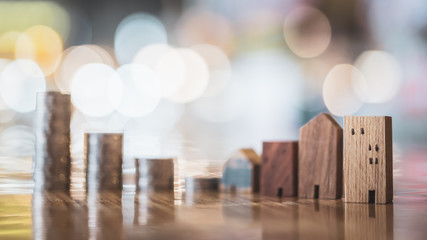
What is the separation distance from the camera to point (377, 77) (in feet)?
34.0

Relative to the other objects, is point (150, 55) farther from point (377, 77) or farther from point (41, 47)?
point (377, 77)

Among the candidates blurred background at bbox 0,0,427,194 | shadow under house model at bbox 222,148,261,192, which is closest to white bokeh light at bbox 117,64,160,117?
blurred background at bbox 0,0,427,194

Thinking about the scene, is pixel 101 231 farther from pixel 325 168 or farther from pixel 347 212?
pixel 325 168

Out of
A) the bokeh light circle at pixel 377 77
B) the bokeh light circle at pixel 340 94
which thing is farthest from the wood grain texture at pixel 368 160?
the bokeh light circle at pixel 340 94

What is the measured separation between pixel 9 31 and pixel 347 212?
39.2ft

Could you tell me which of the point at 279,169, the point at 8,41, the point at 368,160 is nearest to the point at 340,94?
Result: the point at 8,41

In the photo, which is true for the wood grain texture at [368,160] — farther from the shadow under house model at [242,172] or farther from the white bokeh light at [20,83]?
the white bokeh light at [20,83]

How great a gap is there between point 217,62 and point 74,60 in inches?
148

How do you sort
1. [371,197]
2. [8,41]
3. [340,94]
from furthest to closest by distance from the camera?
[8,41], [340,94], [371,197]

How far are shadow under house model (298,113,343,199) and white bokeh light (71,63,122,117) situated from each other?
36.1ft

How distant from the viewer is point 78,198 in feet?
4.36

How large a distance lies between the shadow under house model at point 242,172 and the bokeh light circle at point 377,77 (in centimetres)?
775

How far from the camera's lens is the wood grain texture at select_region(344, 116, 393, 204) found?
127cm

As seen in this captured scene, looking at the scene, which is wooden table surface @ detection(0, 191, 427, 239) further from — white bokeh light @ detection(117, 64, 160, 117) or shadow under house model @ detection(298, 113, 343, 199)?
white bokeh light @ detection(117, 64, 160, 117)
